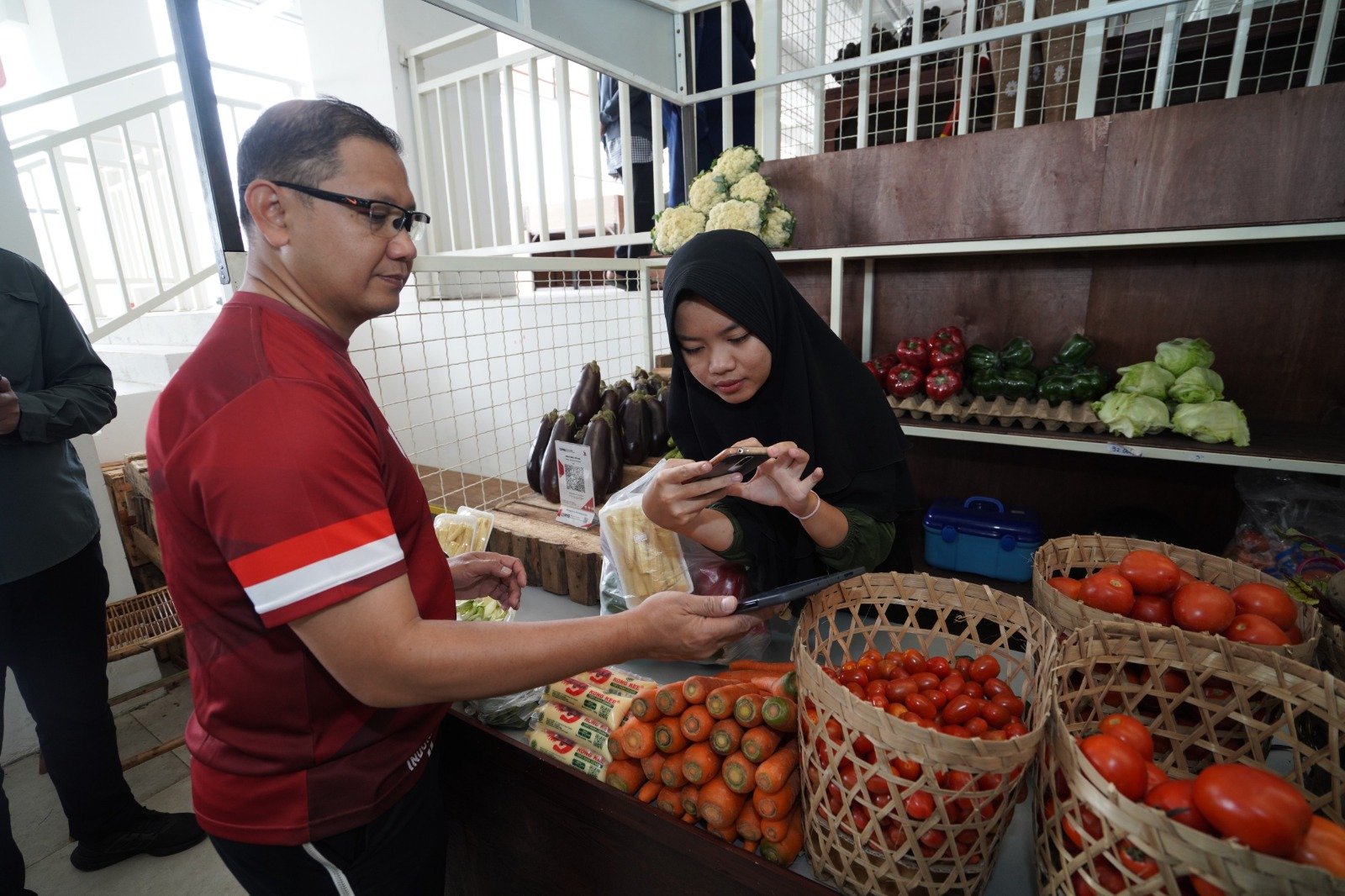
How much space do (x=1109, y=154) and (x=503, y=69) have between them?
3529mm

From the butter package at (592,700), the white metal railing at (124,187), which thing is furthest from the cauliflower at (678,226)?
the white metal railing at (124,187)

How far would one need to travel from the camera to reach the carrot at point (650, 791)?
1021mm

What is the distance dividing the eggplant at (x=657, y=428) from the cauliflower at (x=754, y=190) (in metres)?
0.89

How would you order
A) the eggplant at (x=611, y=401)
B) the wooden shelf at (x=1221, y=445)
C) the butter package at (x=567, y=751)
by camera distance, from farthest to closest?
the eggplant at (x=611, y=401)
the wooden shelf at (x=1221, y=445)
the butter package at (x=567, y=751)

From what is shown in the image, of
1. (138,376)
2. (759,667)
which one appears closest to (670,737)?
(759,667)

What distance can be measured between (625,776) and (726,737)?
20 cm

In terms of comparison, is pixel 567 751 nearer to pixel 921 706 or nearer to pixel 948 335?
pixel 921 706

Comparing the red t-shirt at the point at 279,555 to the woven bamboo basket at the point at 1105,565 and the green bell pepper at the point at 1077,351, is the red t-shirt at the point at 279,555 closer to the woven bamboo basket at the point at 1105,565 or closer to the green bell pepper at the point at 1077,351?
the woven bamboo basket at the point at 1105,565

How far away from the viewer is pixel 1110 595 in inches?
41.3

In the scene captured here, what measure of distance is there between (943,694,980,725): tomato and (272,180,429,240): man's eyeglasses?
40.0 inches

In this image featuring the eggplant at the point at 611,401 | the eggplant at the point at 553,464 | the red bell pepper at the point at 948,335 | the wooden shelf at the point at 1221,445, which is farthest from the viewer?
the red bell pepper at the point at 948,335

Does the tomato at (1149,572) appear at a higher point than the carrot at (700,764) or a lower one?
higher

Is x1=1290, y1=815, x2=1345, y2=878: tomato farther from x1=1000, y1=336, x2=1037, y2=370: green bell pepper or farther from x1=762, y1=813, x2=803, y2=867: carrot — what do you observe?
x1=1000, y1=336, x2=1037, y2=370: green bell pepper

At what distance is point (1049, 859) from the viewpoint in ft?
2.43
